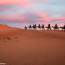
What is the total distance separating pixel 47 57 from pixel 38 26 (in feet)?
221

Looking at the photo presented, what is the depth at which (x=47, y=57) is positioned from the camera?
4.45 m

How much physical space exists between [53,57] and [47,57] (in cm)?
26

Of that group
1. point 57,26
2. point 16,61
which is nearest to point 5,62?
point 16,61

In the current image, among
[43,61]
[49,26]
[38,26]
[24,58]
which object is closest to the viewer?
[43,61]

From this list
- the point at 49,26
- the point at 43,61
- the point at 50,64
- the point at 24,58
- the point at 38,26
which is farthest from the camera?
the point at 38,26

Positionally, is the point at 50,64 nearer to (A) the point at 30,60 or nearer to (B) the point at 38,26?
(A) the point at 30,60

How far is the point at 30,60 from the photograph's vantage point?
4176 millimetres

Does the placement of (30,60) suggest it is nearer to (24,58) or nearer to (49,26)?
(24,58)

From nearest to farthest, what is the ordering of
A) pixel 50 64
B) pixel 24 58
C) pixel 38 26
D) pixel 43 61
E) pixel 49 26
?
pixel 50 64 → pixel 43 61 → pixel 24 58 → pixel 49 26 → pixel 38 26

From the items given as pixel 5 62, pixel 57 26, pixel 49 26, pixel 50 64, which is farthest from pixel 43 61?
pixel 57 26

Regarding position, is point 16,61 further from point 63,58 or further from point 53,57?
point 63,58

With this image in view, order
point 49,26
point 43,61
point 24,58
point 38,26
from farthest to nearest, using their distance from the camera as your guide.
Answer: point 38,26
point 49,26
point 24,58
point 43,61

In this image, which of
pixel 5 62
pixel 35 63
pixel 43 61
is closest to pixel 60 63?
pixel 43 61

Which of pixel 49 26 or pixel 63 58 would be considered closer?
pixel 63 58
